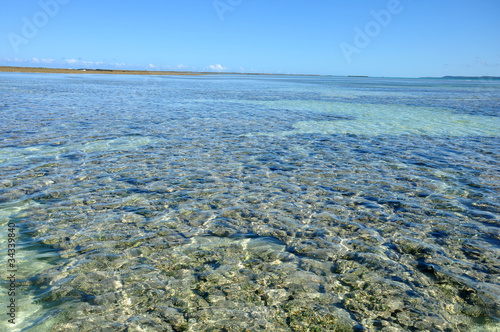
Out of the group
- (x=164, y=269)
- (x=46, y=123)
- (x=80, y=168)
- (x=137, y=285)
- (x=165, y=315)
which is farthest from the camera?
(x=46, y=123)

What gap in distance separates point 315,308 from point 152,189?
632 cm

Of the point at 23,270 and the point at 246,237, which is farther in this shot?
the point at 246,237

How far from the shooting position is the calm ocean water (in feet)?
16.1

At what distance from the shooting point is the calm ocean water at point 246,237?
4.91 m

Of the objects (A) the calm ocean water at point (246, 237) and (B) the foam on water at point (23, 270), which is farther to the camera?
(A) the calm ocean water at point (246, 237)

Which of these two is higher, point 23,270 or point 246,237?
point 23,270

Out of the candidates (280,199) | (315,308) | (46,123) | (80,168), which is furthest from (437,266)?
(46,123)

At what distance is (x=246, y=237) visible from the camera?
7191mm

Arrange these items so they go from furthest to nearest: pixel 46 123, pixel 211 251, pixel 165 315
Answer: pixel 46 123, pixel 211 251, pixel 165 315

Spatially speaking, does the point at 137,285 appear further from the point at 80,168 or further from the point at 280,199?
the point at 80,168

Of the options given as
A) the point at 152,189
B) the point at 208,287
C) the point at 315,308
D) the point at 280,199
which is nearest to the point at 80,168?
the point at 152,189

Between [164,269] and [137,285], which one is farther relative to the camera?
[164,269]

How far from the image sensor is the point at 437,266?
6188 millimetres

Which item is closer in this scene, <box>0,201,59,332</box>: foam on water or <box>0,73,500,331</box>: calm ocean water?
<box>0,201,59,332</box>: foam on water
